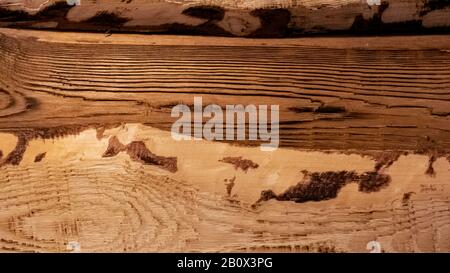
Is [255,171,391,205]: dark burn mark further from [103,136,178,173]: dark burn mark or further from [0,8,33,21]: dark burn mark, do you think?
[0,8,33,21]: dark burn mark

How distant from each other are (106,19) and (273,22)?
40cm

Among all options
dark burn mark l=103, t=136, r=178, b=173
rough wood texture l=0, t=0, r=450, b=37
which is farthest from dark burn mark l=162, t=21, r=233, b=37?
dark burn mark l=103, t=136, r=178, b=173

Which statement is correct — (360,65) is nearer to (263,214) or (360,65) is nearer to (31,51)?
(263,214)

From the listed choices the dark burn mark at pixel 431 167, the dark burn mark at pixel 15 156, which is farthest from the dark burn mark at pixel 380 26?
the dark burn mark at pixel 15 156

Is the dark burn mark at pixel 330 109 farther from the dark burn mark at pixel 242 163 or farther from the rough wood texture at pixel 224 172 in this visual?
the dark burn mark at pixel 242 163

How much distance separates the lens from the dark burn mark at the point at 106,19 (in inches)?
51.9

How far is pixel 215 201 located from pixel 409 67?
53cm

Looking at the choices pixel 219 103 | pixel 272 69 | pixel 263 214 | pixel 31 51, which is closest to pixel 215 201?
pixel 263 214

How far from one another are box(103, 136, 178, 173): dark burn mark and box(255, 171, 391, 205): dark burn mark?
0.85ft

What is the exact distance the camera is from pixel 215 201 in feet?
3.65

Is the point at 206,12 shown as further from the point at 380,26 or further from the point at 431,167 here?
the point at 431,167

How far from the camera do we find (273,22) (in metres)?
1.32

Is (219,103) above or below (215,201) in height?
above

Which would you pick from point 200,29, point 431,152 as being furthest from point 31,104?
point 431,152
